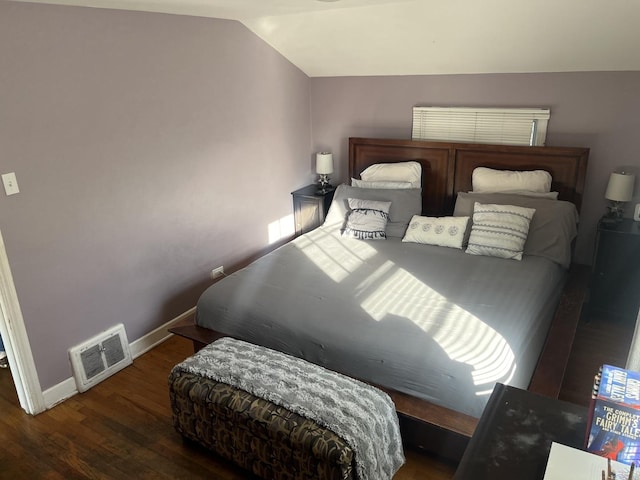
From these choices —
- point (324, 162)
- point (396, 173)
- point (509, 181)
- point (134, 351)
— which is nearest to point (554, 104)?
point (509, 181)

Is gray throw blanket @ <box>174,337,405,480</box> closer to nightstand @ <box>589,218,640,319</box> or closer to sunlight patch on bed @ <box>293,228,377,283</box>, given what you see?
sunlight patch on bed @ <box>293,228,377,283</box>

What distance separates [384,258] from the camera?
316 centimetres

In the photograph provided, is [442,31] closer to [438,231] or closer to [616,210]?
[438,231]

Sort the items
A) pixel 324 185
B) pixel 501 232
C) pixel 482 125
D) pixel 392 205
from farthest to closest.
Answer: pixel 324 185 < pixel 482 125 < pixel 392 205 < pixel 501 232

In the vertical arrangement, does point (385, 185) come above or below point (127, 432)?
above

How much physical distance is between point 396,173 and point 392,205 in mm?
396

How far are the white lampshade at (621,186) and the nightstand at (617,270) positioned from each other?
0.57 feet

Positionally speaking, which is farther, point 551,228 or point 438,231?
point 438,231

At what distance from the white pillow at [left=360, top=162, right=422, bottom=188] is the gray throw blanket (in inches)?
81.3

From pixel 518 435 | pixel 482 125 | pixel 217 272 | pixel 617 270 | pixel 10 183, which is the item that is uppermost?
pixel 482 125

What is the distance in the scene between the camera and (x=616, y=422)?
0.96 m

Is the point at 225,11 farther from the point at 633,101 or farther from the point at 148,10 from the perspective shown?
the point at 633,101

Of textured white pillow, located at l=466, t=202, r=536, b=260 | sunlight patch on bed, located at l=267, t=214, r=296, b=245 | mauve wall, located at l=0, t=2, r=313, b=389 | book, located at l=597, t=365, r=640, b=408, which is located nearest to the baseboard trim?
mauve wall, located at l=0, t=2, r=313, b=389

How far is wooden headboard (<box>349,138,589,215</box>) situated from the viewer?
3.46m
